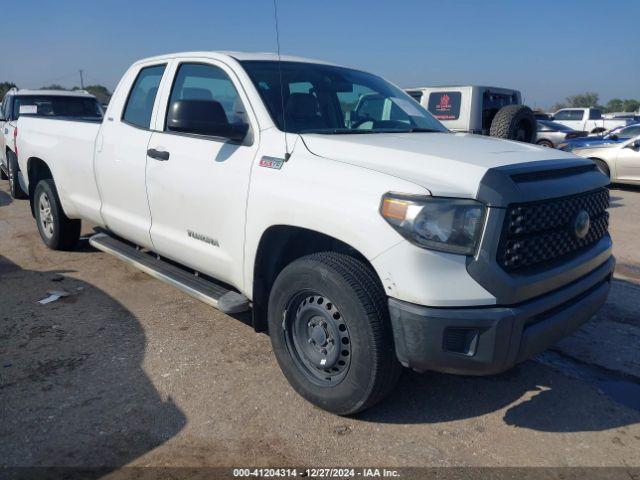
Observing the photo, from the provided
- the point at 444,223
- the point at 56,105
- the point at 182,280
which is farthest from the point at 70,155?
the point at 56,105

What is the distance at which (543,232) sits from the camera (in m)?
2.72

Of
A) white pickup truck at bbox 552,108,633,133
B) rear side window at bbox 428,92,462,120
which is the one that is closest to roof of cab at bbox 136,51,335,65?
rear side window at bbox 428,92,462,120

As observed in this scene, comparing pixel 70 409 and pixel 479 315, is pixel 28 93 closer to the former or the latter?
pixel 70 409

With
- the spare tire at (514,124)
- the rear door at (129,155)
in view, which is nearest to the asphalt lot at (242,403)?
the rear door at (129,155)

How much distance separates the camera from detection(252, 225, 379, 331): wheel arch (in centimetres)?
313

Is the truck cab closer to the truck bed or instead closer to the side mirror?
the truck bed

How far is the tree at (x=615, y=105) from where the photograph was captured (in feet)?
225

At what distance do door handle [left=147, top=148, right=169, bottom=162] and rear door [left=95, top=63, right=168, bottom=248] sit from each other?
11 cm

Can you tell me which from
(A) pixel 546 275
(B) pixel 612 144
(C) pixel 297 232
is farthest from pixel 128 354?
(B) pixel 612 144

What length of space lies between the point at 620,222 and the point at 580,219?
6.30 meters

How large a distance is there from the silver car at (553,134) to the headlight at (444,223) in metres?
16.5

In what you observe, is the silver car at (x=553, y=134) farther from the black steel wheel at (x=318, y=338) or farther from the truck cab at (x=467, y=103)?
the black steel wheel at (x=318, y=338)

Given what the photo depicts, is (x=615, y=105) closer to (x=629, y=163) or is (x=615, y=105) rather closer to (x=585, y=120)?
(x=585, y=120)

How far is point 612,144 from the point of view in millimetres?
12102
